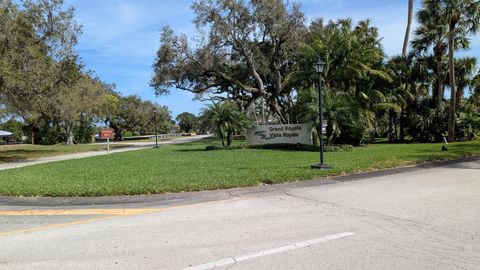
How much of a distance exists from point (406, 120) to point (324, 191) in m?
27.2

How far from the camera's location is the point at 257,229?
20.5ft

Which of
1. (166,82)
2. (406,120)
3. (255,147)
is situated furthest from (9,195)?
(406,120)

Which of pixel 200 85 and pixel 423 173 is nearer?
pixel 423 173

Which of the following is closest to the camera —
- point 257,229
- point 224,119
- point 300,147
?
point 257,229

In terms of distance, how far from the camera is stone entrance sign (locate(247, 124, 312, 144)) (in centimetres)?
2388

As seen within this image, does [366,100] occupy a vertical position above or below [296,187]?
above

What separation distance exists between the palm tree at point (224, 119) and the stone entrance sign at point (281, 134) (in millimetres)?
803

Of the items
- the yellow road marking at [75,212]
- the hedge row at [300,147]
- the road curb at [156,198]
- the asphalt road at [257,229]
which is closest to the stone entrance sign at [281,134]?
the hedge row at [300,147]

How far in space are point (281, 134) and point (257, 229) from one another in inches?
743

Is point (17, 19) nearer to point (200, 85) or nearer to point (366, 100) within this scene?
point (200, 85)

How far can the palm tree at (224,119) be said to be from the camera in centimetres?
2545

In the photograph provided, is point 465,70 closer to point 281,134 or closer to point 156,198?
point 281,134

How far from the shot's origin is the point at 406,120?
3384 cm

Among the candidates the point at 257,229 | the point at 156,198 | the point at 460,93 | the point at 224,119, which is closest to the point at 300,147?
the point at 224,119
